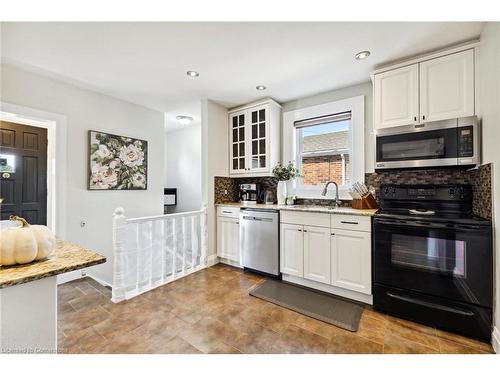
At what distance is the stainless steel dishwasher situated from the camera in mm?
2746

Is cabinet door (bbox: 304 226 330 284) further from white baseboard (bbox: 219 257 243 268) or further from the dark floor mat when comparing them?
white baseboard (bbox: 219 257 243 268)

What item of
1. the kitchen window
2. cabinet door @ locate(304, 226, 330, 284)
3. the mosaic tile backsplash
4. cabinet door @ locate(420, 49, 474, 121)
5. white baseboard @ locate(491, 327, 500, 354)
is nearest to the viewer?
white baseboard @ locate(491, 327, 500, 354)

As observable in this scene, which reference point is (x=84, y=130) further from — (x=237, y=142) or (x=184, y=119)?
(x=237, y=142)

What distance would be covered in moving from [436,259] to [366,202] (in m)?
0.86

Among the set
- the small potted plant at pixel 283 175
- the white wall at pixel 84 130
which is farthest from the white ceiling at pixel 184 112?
the small potted plant at pixel 283 175

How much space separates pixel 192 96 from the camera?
10.5ft

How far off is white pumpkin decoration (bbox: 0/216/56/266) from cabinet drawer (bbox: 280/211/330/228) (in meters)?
2.16

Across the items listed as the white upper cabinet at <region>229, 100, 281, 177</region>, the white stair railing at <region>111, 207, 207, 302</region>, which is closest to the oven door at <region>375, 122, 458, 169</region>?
the white upper cabinet at <region>229, 100, 281, 177</region>

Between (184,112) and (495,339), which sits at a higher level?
(184,112)

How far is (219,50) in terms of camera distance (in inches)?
81.1

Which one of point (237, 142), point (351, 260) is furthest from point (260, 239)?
point (237, 142)

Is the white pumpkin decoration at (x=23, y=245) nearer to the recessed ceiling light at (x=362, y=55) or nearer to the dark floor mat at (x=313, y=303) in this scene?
the dark floor mat at (x=313, y=303)

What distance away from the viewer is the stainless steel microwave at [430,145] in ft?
6.05

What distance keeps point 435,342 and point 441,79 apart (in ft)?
7.22
